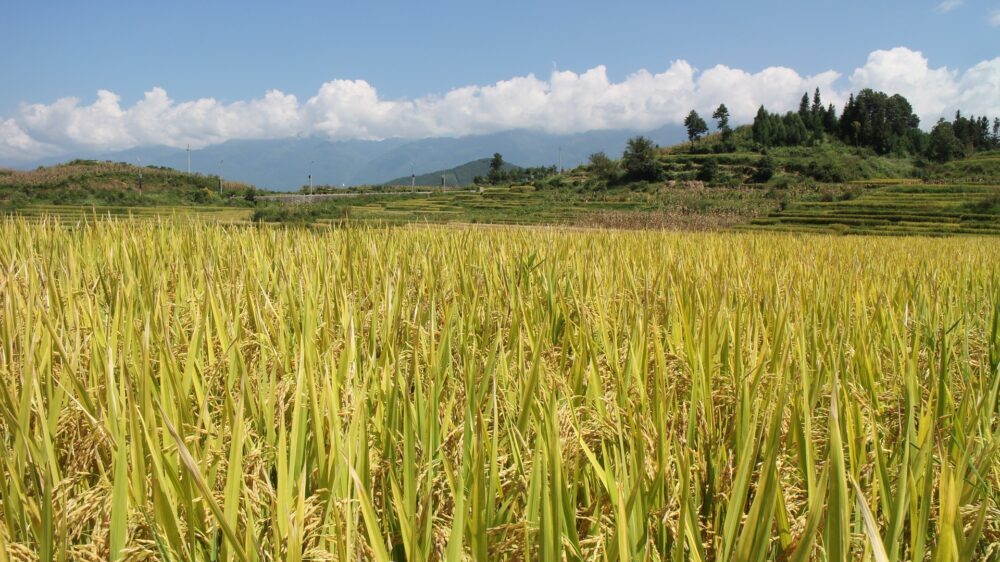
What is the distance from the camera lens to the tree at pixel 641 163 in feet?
186

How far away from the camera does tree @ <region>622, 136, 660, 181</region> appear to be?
56844 mm

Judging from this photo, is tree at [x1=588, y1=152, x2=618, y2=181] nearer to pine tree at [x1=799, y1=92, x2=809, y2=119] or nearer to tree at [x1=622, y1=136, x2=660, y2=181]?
tree at [x1=622, y1=136, x2=660, y2=181]

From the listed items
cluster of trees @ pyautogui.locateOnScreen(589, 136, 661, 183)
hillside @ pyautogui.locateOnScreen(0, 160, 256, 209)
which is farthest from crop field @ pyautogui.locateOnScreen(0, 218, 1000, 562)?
cluster of trees @ pyautogui.locateOnScreen(589, 136, 661, 183)

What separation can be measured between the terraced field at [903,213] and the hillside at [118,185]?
3063 centimetres

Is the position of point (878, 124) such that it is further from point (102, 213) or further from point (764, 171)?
point (102, 213)

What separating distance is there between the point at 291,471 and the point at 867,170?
65698 millimetres

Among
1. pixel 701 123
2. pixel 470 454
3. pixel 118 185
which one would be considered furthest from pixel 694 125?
pixel 470 454

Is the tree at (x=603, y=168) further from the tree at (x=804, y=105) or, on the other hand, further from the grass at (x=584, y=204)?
the tree at (x=804, y=105)

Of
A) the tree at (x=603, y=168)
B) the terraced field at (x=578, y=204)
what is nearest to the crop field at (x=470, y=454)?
the terraced field at (x=578, y=204)

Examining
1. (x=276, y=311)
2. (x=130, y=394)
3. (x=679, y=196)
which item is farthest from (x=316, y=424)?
(x=679, y=196)

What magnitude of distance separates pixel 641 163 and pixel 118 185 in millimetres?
44201

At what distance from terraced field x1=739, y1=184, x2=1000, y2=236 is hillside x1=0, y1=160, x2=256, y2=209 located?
101ft

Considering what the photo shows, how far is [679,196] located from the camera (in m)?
46.0

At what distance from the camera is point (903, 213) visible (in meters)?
31.1
